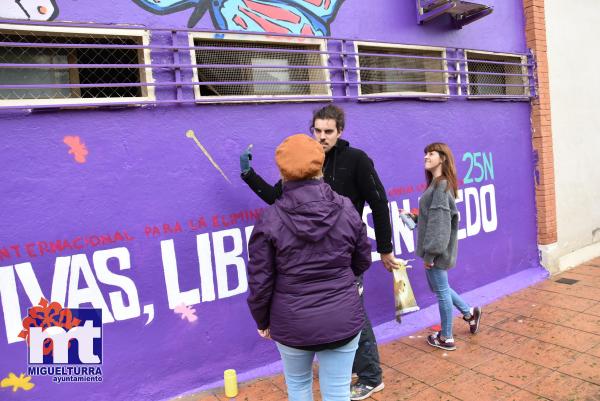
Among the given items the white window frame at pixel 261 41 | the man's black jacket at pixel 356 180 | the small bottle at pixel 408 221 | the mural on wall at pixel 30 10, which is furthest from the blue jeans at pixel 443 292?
the mural on wall at pixel 30 10

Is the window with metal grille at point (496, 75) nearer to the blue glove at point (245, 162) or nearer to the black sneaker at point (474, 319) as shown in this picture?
the black sneaker at point (474, 319)

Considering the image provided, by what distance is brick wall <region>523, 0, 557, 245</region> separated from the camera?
5379 mm

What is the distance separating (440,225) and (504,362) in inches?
45.9

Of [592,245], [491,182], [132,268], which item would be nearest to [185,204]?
[132,268]

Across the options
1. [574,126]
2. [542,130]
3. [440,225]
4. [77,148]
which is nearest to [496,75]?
[542,130]

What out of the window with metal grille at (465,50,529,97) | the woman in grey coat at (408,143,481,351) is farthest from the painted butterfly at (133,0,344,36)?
the window with metal grille at (465,50,529,97)

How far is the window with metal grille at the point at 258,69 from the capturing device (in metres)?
3.34

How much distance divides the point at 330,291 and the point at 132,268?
1602 millimetres

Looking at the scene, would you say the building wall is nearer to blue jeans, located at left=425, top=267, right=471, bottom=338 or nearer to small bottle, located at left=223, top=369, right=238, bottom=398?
blue jeans, located at left=425, top=267, right=471, bottom=338

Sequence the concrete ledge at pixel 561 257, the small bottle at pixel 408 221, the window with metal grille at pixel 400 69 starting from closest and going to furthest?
the small bottle at pixel 408 221, the window with metal grille at pixel 400 69, the concrete ledge at pixel 561 257

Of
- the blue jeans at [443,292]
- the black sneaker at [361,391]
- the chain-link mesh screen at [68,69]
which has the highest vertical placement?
the chain-link mesh screen at [68,69]

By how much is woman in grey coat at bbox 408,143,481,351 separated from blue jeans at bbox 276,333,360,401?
153 cm

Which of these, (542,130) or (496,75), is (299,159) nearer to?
(496,75)

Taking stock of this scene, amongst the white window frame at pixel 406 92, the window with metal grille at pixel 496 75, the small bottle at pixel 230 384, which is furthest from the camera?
the window with metal grille at pixel 496 75
